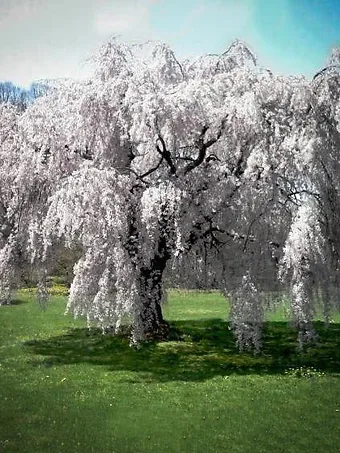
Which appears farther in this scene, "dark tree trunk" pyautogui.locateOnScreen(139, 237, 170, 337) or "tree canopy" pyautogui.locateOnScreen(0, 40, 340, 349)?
"dark tree trunk" pyautogui.locateOnScreen(139, 237, 170, 337)

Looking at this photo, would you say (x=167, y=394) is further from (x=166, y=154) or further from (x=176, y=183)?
(x=166, y=154)

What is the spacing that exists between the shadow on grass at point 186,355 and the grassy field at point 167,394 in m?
0.02

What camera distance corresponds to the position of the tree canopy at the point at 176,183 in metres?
10.7

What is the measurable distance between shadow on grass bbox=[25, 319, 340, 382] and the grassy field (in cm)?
2

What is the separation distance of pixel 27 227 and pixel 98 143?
2.39 meters

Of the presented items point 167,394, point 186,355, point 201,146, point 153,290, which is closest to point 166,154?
point 201,146

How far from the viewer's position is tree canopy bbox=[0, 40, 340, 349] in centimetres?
1073

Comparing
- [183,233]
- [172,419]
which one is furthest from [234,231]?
[172,419]

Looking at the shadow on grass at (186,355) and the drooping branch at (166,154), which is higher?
the drooping branch at (166,154)

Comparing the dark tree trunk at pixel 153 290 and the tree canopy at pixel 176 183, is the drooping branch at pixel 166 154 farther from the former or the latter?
the dark tree trunk at pixel 153 290

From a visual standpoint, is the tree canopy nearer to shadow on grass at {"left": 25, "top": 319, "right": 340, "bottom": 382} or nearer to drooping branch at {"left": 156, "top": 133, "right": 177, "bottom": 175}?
drooping branch at {"left": 156, "top": 133, "right": 177, "bottom": 175}

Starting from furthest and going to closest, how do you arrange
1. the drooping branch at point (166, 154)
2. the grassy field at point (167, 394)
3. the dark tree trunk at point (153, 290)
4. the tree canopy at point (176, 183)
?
1. the dark tree trunk at point (153, 290)
2. the drooping branch at point (166, 154)
3. the tree canopy at point (176, 183)
4. the grassy field at point (167, 394)

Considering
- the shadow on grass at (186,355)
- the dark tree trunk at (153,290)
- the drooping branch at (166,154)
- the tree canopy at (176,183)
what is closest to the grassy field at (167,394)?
the shadow on grass at (186,355)

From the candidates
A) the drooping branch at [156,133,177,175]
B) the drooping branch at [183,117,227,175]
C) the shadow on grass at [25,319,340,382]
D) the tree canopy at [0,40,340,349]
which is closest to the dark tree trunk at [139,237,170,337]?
the tree canopy at [0,40,340,349]
